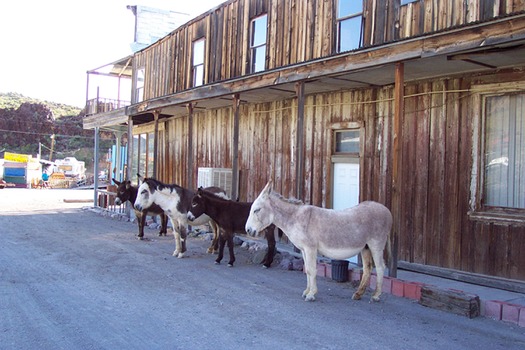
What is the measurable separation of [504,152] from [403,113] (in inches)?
75.4

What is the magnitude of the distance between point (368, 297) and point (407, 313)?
0.99m

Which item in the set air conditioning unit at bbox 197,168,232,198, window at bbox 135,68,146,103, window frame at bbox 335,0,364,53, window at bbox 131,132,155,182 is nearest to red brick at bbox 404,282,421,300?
window frame at bbox 335,0,364,53

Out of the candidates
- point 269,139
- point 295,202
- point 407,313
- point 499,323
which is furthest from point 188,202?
point 499,323

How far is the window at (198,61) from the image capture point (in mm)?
15719

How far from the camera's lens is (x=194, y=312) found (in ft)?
21.4

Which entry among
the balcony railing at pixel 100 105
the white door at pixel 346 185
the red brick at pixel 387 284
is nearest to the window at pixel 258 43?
the white door at pixel 346 185

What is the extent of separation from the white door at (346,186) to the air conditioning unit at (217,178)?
183 inches

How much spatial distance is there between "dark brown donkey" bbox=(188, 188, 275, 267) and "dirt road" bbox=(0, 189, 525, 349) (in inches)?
17.7

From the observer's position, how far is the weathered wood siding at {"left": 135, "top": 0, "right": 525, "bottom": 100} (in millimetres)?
7969

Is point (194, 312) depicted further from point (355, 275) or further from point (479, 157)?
point (479, 157)

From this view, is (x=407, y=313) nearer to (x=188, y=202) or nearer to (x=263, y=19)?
(x=188, y=202)

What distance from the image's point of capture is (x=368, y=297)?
7.58 meters

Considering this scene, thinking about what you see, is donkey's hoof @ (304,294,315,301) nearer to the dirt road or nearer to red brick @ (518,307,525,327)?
the dirt road

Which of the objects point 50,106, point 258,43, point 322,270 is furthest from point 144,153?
point 50,106
